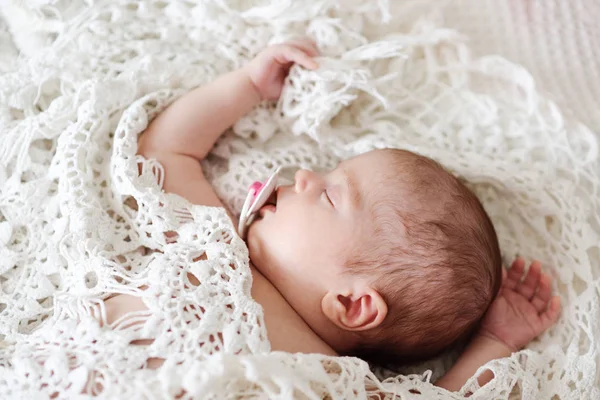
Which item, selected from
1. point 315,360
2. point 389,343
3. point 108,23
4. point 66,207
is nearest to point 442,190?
point 389,343

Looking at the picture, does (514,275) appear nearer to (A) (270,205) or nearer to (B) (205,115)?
(A) (270,205)

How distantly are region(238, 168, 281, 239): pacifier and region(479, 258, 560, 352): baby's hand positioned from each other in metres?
0.51

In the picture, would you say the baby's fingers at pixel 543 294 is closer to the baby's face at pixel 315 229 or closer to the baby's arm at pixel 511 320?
the baby's arm at pixel 511 320

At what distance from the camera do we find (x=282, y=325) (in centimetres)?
100

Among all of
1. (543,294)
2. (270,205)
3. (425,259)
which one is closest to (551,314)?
(543,294)

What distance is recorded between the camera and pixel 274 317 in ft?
3.31

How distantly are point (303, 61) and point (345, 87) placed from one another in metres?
0.10

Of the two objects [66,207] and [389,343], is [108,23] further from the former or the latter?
[389,343]

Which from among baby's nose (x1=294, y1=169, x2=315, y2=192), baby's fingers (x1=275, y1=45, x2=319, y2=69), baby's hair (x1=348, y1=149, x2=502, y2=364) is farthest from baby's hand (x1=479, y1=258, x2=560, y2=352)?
baby's fingers (x1=275, y1=45, x2=319, y2=69)

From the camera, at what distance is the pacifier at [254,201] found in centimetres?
110

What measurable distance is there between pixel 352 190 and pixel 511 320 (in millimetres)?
439

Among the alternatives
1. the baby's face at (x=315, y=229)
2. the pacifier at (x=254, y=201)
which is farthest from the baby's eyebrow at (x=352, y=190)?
the pacifier at (x=254, y=201)

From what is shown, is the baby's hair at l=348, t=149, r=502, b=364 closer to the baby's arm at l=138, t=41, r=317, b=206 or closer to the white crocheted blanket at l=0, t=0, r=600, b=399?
the white crocheted blanket at l=0, t=0, r=600, b=399

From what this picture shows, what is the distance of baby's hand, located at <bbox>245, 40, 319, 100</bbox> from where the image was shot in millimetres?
1214
